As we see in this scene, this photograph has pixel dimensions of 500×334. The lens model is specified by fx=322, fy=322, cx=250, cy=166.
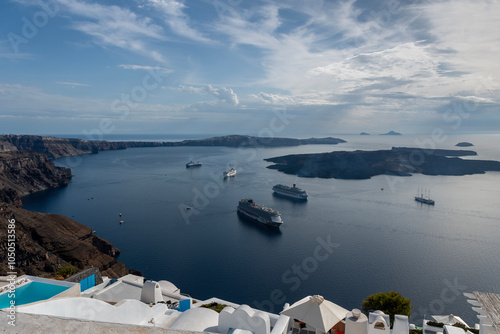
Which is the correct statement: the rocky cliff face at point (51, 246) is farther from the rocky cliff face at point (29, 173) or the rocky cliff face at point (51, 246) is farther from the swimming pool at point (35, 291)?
the rocky cliff face at point (29, 173)

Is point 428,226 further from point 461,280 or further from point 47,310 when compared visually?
point 47,310

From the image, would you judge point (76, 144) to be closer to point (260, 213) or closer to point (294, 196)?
point (294, 196)

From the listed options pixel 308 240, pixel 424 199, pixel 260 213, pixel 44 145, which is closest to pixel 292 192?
pixel 260 213

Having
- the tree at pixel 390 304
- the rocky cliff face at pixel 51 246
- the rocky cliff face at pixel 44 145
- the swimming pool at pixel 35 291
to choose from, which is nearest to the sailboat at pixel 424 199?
the tree at pixel 390 304

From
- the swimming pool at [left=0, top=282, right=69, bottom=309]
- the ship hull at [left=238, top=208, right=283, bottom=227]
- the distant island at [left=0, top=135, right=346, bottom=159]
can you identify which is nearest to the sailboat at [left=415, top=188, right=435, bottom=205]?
the ship hull at [left=238, top=208, right=283, bottom=227]

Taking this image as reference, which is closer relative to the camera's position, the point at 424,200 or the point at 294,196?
the point at 424,200
